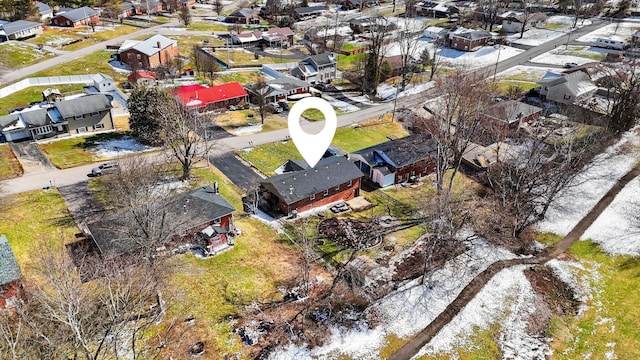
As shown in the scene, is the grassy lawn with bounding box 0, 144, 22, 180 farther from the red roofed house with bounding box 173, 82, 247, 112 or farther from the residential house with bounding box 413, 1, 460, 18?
the residential house with bounding box 413, 1, 460, 18

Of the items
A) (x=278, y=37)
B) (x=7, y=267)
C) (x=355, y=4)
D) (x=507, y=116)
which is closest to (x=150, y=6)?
(x=278, y=37)

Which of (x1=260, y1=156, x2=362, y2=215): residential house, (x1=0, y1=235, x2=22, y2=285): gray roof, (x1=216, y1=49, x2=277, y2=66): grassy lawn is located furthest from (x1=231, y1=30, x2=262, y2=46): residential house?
(x1=0, y1=235, x2=22, y2=285): gray roof

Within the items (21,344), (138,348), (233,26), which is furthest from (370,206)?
(233,26)

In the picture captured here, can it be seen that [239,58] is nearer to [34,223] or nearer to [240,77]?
[240,77]

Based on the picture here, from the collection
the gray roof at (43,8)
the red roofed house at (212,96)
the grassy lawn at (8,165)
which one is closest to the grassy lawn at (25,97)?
the grassy lawn at (8,165)

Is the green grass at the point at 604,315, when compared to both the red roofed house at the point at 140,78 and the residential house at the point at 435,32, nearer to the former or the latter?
the red roofed house at the point at 140,78

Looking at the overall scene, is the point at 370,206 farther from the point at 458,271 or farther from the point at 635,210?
the point at 635,210
